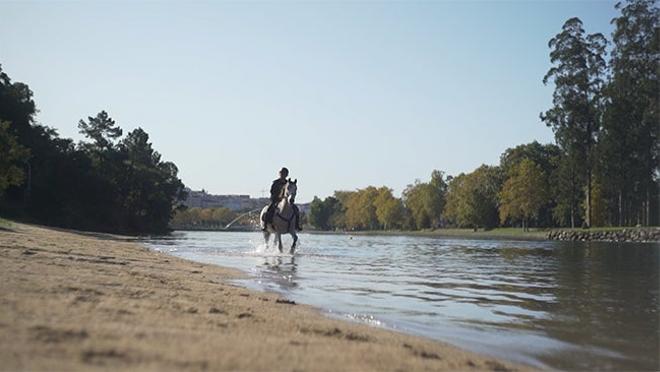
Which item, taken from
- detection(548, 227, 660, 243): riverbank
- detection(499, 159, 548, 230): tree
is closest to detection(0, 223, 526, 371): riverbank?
detection(548, 227, 660, 243): riverbank

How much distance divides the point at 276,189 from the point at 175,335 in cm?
1868

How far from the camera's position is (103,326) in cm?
442

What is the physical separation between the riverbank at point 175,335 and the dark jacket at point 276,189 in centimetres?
1527

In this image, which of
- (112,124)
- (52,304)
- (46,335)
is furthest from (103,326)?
(112,124)

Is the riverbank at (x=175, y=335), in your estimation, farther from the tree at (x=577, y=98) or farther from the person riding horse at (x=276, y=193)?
the tree at (x=577, y=98)

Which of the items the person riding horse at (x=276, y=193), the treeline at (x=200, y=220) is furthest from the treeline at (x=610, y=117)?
the treeline at (x=200, y=220)

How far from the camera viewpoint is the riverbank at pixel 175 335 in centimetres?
363

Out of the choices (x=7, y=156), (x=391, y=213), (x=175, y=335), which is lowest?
(x=175, y=335)

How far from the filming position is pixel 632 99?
57.8 meters

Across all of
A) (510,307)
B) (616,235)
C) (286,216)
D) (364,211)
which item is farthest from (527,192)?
(364,211)

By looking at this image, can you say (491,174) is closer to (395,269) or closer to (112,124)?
(112,124)

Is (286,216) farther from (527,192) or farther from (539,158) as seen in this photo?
(539,158)

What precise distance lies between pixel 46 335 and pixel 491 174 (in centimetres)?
11037

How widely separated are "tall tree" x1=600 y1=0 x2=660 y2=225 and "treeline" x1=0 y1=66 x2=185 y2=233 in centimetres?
5480
